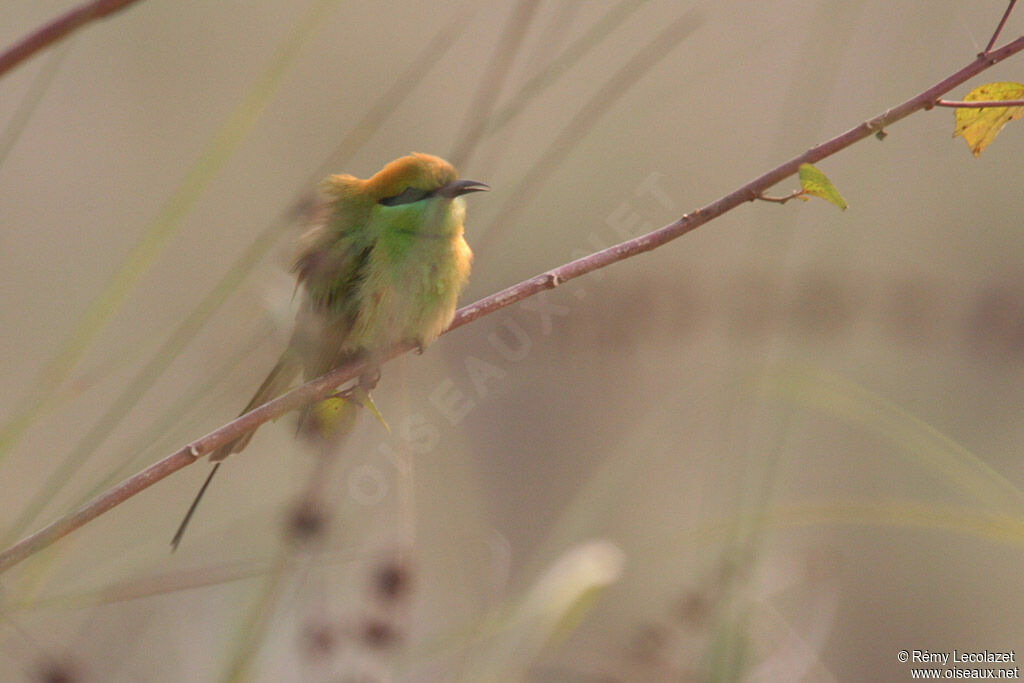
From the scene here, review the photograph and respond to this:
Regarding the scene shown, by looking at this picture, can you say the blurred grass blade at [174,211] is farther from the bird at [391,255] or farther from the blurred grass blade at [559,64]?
the bird at [391,255]

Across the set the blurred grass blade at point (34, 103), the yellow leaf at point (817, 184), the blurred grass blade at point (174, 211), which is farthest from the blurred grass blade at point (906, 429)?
the blurred grass blade at point (34, 103)

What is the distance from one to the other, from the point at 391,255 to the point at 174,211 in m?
1.33

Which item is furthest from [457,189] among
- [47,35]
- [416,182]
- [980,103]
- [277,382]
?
[47,35]

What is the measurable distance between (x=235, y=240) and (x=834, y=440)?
11.6ft

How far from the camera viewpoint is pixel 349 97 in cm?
568

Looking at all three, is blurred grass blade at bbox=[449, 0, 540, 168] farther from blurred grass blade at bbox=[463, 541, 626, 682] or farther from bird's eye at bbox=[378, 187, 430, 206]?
bird's eye at bbox=[378, 187, 430, 206]

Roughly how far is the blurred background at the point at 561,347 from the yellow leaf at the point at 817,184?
121mm

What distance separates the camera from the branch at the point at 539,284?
2.72ft

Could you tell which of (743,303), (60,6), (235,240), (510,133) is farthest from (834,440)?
(60,6)

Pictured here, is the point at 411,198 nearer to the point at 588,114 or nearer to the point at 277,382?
the point at 277,382

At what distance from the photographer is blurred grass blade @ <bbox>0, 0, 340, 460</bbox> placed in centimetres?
78

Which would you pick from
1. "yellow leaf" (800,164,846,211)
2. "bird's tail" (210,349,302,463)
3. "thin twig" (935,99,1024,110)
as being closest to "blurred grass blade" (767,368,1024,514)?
"yellow leaf" (800,164,846,211)

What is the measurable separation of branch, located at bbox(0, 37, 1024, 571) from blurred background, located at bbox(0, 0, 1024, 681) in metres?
0.04

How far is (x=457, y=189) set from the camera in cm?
202
